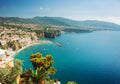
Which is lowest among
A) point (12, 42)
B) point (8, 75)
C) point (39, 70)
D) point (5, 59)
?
point (12, 42)

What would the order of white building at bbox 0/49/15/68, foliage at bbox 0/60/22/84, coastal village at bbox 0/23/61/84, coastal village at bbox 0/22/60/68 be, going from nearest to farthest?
foliage at bbox 0/60/22/84
white building at bbox 0/49/15/68
coastal village at bbox 0/23/61/84
coastal village at bbox 0/22/60/68

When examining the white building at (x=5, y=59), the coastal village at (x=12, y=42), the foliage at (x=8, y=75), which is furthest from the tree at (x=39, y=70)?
the foliage at (x=8, y=75)

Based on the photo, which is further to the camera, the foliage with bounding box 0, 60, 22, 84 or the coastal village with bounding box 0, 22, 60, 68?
the coastal village with bounding box 0, 22, 60, 68

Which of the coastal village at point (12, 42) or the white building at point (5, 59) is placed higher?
the white building at point (5, 59)

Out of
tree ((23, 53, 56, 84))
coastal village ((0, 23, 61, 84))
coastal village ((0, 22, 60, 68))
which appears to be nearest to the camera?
coastal village ((0, 23, 61, 84))

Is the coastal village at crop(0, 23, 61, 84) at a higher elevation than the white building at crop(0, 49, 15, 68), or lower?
lower

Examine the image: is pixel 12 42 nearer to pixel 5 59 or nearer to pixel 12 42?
pixel 12 42

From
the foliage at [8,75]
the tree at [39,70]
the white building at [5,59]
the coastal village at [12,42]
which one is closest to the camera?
the foliage at [8,75]

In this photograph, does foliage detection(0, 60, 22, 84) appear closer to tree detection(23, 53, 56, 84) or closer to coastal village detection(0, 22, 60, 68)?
coastal village detection(0, 22, 60, 68)

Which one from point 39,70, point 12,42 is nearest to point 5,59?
point 39,70

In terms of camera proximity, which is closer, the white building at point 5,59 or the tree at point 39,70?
the white building at point 5,59

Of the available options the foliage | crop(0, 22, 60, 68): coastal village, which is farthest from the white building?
the foliage

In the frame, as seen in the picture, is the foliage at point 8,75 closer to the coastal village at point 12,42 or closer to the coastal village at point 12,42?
the coastal village at point 12,42
